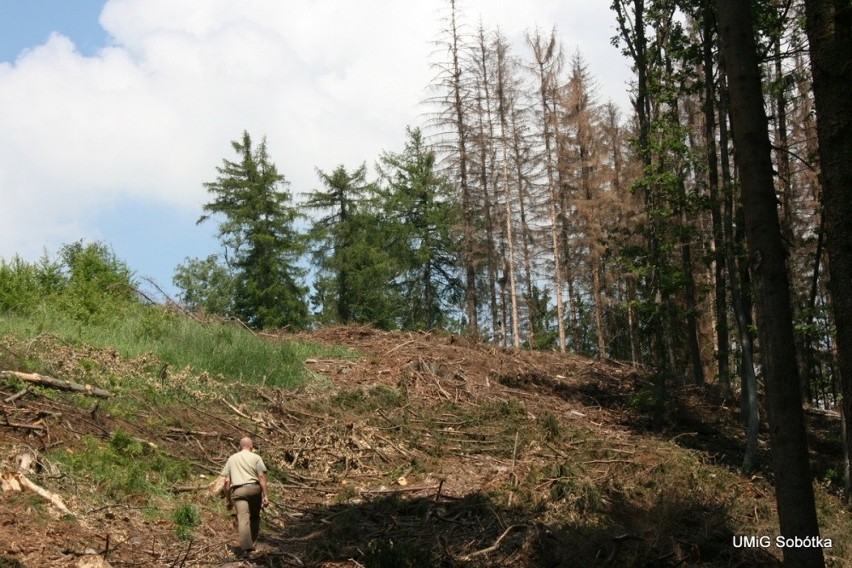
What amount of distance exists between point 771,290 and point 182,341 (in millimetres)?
15047

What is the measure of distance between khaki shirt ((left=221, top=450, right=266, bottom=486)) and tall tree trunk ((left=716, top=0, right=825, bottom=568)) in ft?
19.7

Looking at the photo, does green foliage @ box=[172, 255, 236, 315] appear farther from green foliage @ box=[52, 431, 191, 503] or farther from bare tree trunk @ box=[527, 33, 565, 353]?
green foliage @ box=[52, 431, 191, 503]

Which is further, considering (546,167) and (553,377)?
(546,167)

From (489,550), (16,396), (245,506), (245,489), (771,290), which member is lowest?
(489,550)

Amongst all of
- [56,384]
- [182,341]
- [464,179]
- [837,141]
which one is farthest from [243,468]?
[464,179]

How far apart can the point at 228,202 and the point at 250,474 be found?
37280 mm

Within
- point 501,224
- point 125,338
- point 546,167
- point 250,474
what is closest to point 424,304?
point 501,224

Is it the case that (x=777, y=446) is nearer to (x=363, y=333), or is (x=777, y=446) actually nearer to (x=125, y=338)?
(x=125, y=338)

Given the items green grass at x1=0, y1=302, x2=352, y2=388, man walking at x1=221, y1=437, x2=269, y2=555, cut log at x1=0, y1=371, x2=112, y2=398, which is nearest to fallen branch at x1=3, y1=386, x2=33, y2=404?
cut log at x1=0, y1=371, x2=112, y2=398

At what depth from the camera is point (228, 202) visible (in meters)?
46.2

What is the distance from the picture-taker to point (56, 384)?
14.9 m

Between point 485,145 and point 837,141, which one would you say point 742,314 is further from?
point 485,145

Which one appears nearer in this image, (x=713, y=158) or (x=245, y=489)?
(x=245, y=489)

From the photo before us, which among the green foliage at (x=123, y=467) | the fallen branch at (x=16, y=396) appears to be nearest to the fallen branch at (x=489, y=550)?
the green foliage at (x=123, y=467)
